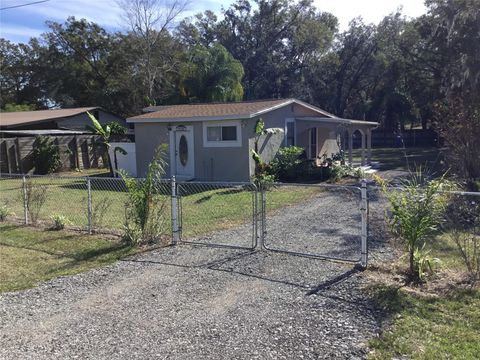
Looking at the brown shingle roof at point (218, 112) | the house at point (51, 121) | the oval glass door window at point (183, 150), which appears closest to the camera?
the brown shingle roof at point (218, 112)

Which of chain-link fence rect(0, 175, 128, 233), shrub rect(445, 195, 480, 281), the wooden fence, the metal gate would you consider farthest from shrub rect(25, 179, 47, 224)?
the wooden fence

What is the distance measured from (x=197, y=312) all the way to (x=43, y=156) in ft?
64.6

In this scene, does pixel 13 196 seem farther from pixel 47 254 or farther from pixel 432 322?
pixel 432 322

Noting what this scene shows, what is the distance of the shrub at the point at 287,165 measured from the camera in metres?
17.2

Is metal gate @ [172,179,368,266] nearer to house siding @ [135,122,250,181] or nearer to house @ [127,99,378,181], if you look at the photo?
house siding @ [135,122,250,181]

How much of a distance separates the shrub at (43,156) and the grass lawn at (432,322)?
66.1 ft

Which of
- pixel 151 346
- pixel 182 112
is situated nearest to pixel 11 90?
pixel 182 112

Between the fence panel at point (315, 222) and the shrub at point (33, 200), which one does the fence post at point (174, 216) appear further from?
the shrub at point (33, 200)

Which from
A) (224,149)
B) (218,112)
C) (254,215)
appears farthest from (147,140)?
(254,215)

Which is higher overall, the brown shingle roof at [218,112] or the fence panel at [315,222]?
the brown shingle roof at [218,112]

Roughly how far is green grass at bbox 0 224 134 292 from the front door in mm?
8657

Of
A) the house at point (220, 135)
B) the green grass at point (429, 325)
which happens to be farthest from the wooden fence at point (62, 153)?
the green grass at point (429, 325)

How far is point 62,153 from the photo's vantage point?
76.5 feet

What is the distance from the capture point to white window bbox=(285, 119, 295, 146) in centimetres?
1897
